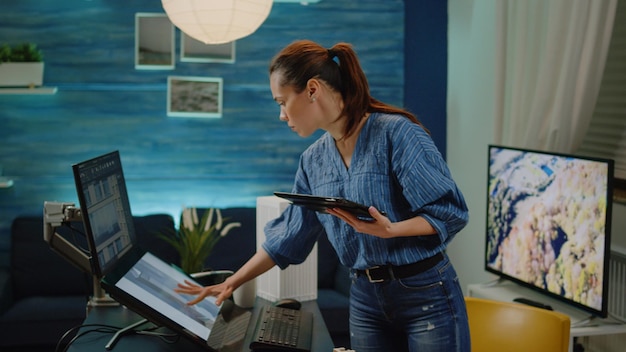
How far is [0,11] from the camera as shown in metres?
4.68

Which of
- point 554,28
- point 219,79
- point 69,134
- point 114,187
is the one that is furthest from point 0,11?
point 554,28

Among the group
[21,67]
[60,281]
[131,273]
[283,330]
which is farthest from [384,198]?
[21,67]

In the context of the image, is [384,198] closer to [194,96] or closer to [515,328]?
[515,328]

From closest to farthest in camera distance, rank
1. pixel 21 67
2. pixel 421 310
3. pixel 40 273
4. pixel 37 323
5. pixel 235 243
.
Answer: pixel 421 310 < pixel 37 323 < pixel 40 273 < pixel 21 67 < pixel 235 243

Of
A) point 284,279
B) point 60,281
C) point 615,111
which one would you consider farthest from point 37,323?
point 615,111

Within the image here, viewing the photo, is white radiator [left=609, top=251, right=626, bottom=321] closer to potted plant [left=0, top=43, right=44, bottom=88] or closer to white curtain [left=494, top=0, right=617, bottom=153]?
white curtain [left=494, top=0, right=617, bottom=153]

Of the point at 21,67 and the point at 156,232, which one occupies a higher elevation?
the point at 21,67

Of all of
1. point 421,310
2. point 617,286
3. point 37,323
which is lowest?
point 37,323

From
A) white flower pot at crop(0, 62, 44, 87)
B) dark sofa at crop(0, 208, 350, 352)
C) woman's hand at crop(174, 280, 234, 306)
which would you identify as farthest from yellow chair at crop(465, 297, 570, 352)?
white flower pot at crop(0, 62, 44, 87)

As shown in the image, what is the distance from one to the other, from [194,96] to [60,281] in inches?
52.8

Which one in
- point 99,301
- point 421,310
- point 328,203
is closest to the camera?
point 328,203

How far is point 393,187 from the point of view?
2023 mm

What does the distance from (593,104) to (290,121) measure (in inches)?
67.4

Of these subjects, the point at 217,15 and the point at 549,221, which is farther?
the point at 549,221
